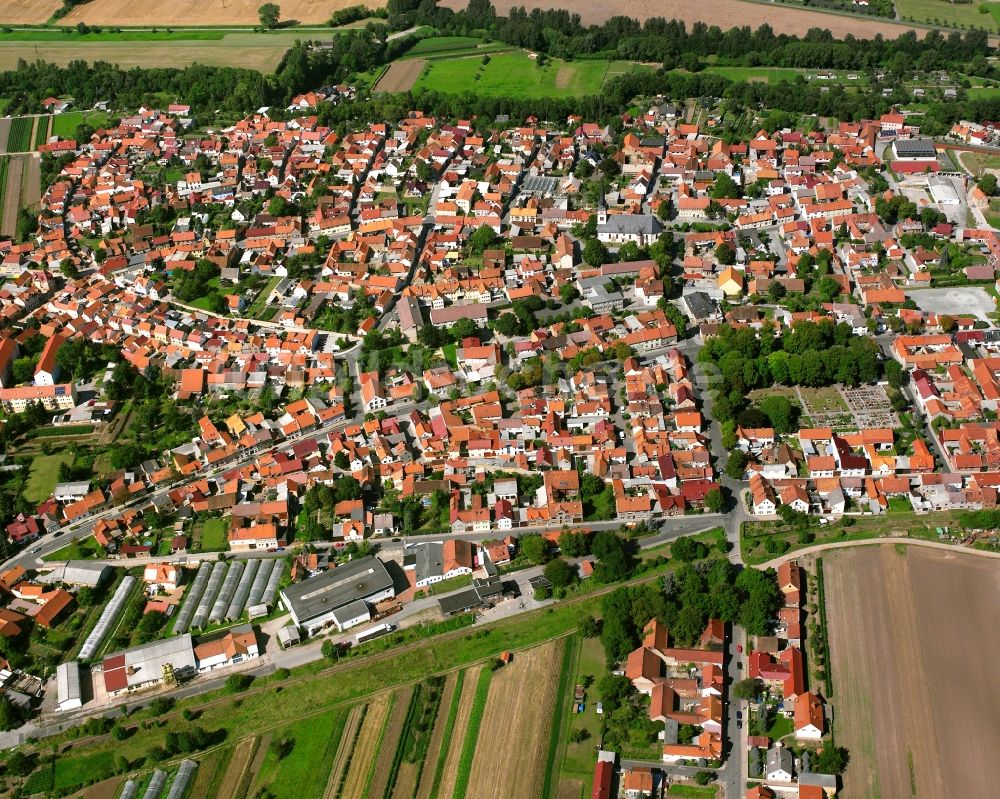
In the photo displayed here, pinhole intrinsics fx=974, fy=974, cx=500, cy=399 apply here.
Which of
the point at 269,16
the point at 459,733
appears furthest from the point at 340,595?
the point at 269,16

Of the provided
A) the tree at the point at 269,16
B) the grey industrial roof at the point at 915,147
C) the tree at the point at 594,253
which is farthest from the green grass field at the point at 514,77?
the tree at the point at 594,253

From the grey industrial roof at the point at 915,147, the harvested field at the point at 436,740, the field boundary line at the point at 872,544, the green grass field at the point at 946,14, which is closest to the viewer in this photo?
the harvested field at the point at 436,740

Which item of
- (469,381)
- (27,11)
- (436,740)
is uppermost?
(27,11)

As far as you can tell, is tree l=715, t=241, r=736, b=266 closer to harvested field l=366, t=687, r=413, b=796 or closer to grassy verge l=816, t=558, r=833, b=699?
grassy verge l=816, t=558, r=833, b=699

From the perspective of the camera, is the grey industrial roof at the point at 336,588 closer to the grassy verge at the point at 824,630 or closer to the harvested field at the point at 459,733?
the harvested field at the point at 459,733

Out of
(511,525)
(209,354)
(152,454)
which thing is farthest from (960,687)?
(209,354)

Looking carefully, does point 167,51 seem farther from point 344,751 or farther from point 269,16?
point 344,751
